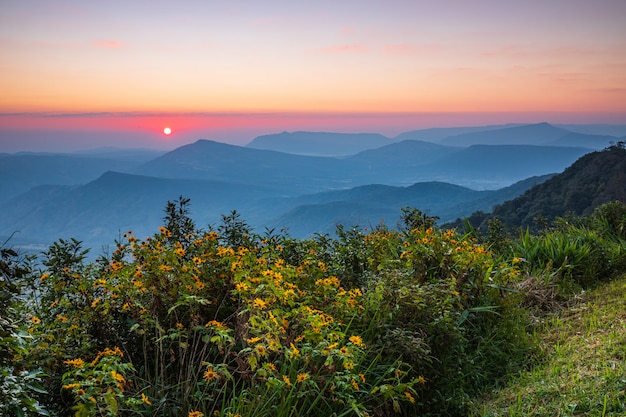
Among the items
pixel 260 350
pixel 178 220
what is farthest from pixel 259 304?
pixel 178 220

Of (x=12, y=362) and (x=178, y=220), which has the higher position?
(x=178, y=220)

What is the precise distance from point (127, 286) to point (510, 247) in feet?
14.7

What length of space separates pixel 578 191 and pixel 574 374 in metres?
48.5

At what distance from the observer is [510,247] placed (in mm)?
5707

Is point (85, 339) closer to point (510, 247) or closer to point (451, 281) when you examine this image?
point (451, 281)

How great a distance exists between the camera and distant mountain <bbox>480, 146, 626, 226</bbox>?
4156 cm

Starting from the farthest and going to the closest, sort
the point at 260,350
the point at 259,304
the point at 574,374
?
the point at 574,374
the point at 259,304
the point at 260,350

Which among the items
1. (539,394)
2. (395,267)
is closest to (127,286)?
(395,267)

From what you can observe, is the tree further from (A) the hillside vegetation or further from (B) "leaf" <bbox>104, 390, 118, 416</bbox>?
(A) the hillside vegetation

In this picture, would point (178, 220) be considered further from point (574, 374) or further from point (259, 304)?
point (574, 374)

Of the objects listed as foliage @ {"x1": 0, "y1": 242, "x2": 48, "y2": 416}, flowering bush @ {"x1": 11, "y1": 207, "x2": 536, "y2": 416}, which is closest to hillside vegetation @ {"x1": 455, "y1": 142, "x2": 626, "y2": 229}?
flowering bush @ {"x1": 11, "y1": 207, "x2": 536, "y2": 416}

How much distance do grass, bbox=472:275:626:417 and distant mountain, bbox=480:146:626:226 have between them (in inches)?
Result: 1419

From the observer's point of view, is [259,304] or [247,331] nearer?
[259,304]

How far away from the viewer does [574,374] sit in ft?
9.86
